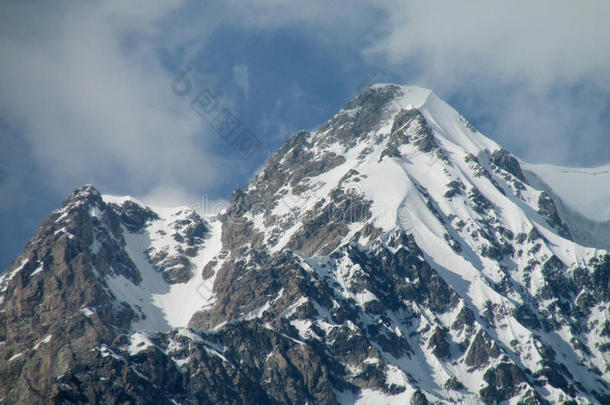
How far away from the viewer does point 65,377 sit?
18975 centimetres

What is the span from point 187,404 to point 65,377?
30.0 metres

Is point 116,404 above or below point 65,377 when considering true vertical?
below

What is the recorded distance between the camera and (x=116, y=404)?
187125mm

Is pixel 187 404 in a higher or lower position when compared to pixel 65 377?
lower

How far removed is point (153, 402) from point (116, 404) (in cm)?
950

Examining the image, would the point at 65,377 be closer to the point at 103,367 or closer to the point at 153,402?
the point at 103,367

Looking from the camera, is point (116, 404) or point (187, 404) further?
point (187, 404)

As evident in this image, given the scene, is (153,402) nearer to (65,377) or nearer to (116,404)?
(116,404)

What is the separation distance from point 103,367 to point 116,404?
1182 centimetres

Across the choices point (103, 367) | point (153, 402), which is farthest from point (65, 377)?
point (153, 402)

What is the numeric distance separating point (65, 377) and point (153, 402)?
21.2 meters

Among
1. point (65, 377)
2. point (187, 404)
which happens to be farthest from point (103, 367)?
point (187, 404)

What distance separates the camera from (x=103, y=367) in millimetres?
195375

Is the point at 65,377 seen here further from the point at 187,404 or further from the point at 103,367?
the point at 187,404
